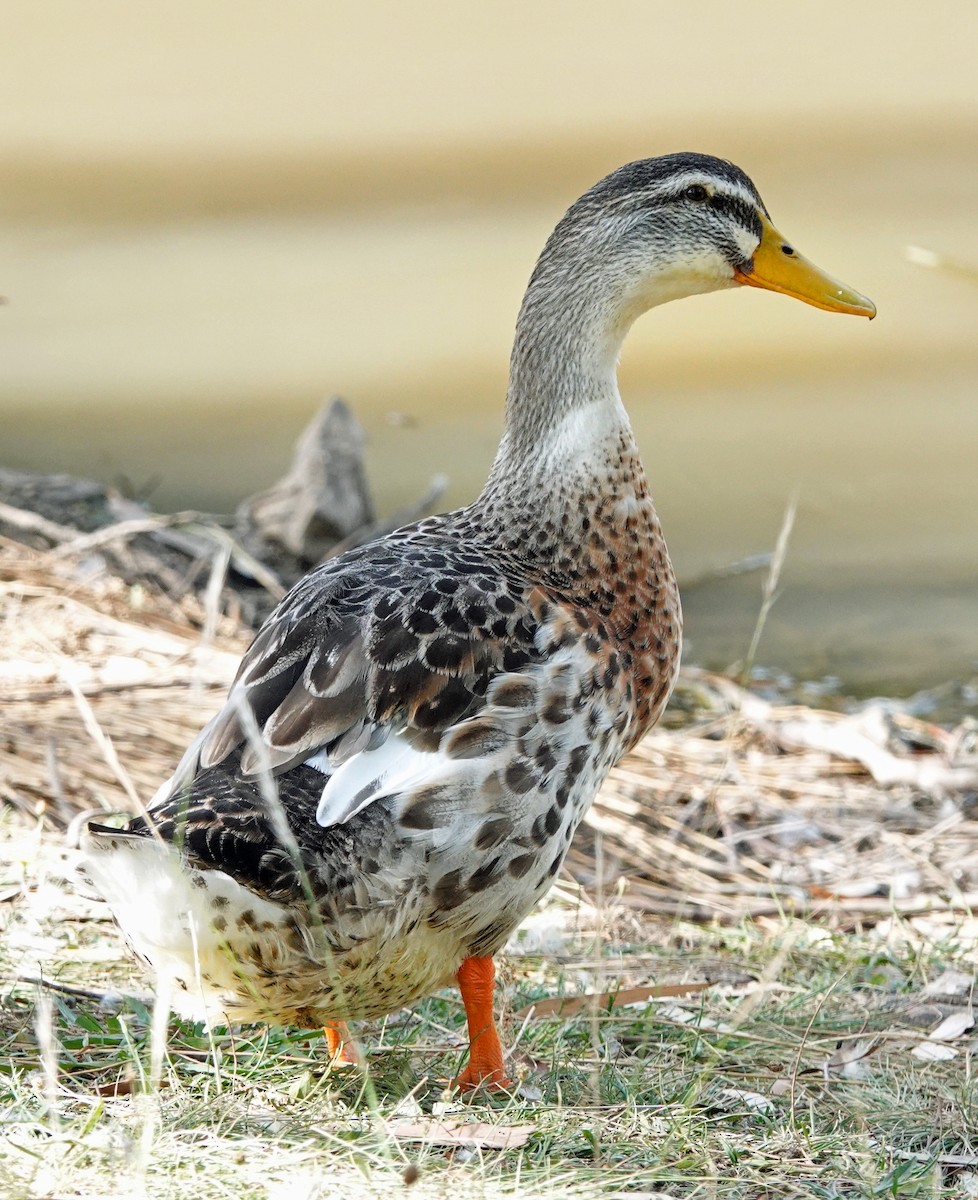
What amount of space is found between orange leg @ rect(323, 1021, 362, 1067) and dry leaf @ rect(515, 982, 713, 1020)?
408mm

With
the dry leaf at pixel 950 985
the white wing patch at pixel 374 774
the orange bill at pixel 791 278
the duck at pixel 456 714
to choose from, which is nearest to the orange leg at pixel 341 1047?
the duck at pixel 456 714

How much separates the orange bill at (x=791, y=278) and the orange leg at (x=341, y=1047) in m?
1.64

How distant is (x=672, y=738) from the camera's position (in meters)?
4.55

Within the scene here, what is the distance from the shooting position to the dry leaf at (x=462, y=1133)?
216cm

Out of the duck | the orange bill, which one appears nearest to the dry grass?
the duck

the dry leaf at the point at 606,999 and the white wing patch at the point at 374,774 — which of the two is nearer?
the white wing patch at the point at 374,774

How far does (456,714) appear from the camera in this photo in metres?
2.46

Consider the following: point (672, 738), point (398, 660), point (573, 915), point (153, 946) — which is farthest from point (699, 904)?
point (153, 946)

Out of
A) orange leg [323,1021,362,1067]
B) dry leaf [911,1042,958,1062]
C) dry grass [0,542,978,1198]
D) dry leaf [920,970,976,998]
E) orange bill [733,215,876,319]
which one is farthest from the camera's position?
orange bill [733,215,876,319]

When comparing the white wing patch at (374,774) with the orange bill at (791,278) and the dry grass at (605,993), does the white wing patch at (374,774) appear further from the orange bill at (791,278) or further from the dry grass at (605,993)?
the orange bill at (791,278)

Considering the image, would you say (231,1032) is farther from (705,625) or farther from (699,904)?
(705,625)

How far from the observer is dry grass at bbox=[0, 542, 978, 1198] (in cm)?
209

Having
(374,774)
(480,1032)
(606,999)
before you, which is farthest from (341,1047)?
(606,999)

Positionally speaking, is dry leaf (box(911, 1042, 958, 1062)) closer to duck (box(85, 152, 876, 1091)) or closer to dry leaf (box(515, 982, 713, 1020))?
dry leaf (box(515, 982, 713, 1020))
